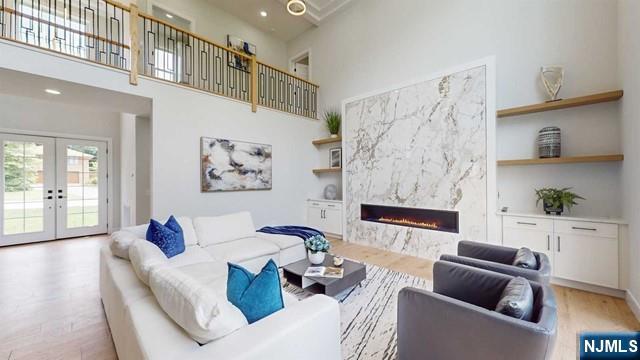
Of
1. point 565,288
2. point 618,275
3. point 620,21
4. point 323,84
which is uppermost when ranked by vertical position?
point 323,84

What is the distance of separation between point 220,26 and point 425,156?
600cm

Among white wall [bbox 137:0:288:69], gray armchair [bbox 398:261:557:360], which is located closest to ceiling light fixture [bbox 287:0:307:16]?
white wall [bbox 137:0:288:69]

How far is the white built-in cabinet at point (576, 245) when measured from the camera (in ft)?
9.27

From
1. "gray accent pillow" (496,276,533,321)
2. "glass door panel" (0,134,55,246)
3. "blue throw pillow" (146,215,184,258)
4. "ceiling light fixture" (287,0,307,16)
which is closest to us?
"gray accent pillow" (496,276,533,321)

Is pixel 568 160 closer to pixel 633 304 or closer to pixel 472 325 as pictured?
pixel 633 304

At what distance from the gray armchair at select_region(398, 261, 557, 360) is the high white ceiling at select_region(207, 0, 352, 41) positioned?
654 cm

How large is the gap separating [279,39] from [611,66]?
7133 millimetres

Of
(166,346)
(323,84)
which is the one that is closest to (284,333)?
(166,346)

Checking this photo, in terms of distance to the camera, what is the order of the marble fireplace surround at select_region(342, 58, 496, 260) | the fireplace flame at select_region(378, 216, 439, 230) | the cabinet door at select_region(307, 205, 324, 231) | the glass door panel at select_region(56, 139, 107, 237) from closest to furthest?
1. the marble fireplace surround at select_region(342, 58, 496, 260)
2. the fireplace flame at select_region(378, 216, 439, 230)
3. the glass door panel at select_region(56, 139, 107, 237)
4. the cabinet door at select_region(307, 205, 324, 231)

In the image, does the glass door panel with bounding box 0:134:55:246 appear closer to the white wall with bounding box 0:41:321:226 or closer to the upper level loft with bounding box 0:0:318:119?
the upper level loft with bounding box 0:0:318:119

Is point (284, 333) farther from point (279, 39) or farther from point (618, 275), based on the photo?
point (279, 39)

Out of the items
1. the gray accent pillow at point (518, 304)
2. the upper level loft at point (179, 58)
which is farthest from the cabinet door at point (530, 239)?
the upper level loft at point (179, 58)

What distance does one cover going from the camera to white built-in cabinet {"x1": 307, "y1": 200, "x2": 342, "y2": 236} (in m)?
5.71

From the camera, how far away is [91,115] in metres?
6.26
